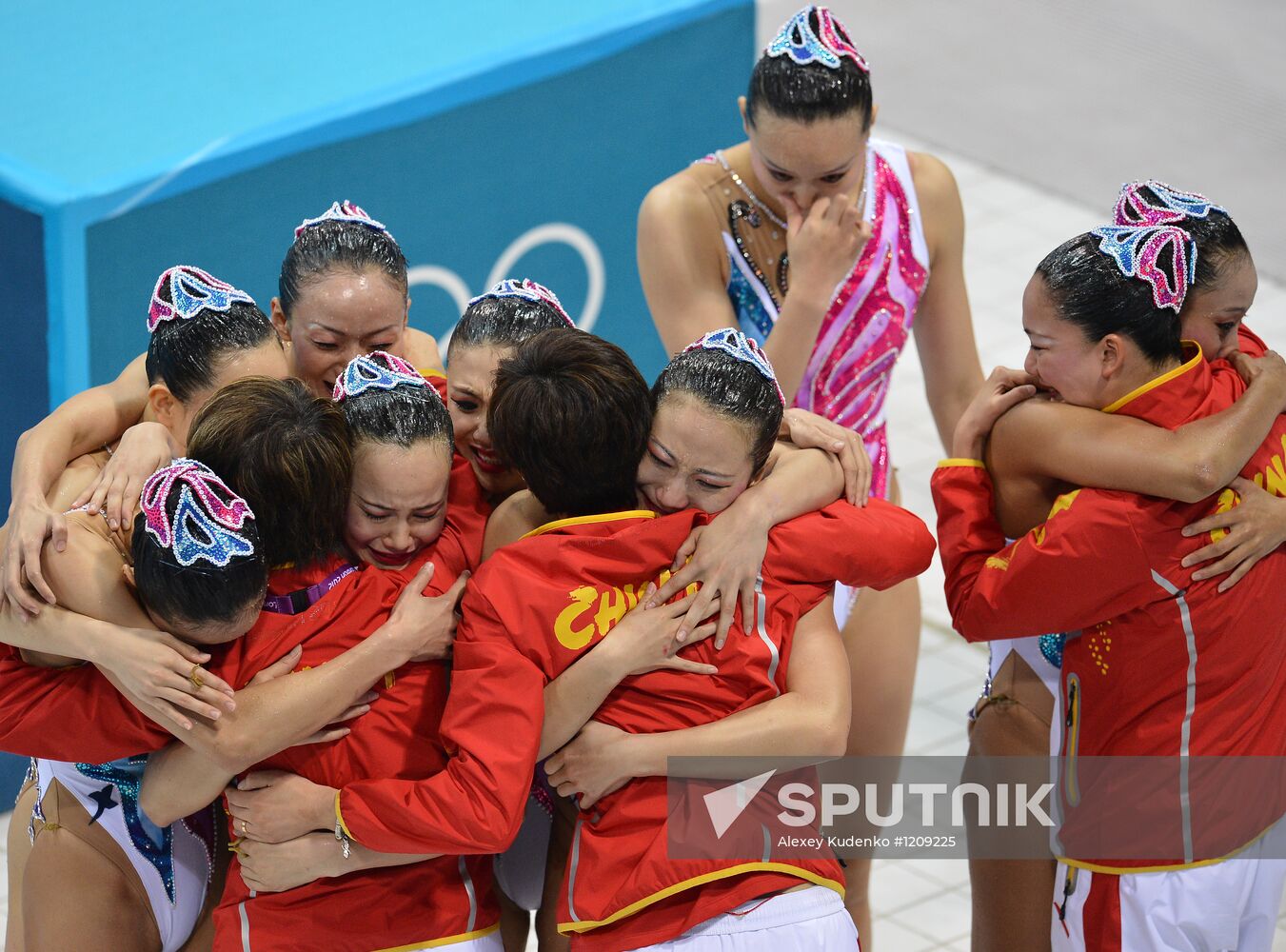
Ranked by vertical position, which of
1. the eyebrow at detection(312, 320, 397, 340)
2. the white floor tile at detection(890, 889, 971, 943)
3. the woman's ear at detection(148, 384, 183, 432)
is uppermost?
the eyebrow at detection(312, 320, 397, 340)

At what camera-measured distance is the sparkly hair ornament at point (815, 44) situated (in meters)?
3.44

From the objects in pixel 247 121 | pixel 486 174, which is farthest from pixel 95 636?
pixel 486 174

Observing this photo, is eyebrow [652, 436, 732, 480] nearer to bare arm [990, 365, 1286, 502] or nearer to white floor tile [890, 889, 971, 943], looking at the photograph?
bare arm [990, 365, 1286, 502]

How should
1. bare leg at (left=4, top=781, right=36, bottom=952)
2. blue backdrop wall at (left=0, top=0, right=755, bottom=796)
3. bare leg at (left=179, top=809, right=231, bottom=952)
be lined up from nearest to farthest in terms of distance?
bare leg at (left=179, top=809, right=231, bottom=952)
bare leg at (left=4, top=781, right=36, bottom=952)
blue backdrop wall at (left=0, top=0, right=755, bottom=796)

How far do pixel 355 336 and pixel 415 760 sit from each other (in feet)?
2.82

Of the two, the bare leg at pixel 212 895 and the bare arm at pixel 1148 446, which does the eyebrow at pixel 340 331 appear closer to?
the bare leg at pixel 212 895

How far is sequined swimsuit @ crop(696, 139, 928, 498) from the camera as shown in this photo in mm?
3775

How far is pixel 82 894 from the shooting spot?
2.95 meters

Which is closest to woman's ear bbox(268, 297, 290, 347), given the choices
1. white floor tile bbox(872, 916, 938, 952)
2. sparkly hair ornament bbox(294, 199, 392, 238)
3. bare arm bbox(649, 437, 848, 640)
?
sparkly hair ornament bbox(294, 199, 392, 238)

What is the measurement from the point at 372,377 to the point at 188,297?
17.8 inches

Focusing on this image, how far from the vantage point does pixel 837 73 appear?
341cm

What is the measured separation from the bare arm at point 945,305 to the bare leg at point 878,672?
0.40 metres

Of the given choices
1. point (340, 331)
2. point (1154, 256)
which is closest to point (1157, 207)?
point (1154, 256)

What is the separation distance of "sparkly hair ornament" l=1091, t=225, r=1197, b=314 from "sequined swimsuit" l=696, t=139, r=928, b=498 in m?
1.00
